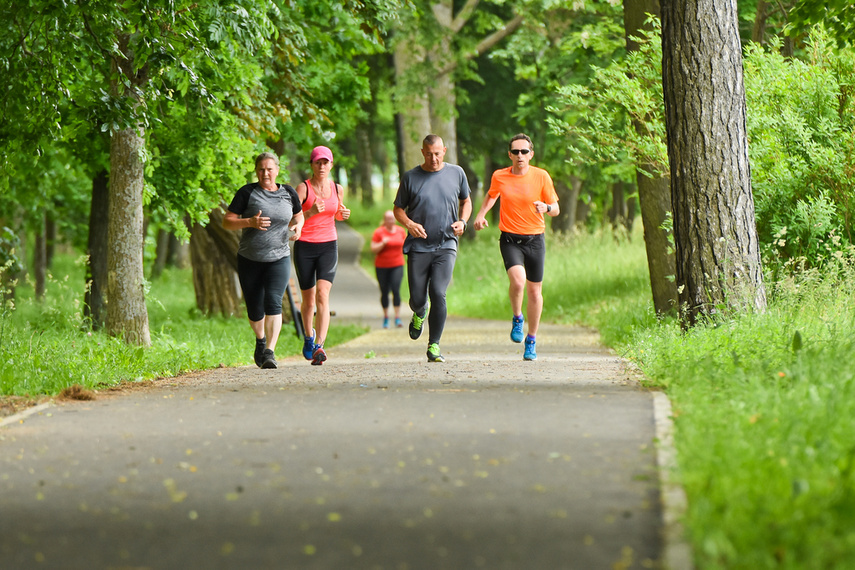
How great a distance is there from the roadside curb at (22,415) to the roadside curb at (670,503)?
157 inches

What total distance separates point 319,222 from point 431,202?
Answer: 1.22 meters

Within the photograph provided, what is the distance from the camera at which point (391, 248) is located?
61.0ft

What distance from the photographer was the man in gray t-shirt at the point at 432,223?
9.98m

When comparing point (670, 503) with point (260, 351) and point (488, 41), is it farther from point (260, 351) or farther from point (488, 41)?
point (488, 41)

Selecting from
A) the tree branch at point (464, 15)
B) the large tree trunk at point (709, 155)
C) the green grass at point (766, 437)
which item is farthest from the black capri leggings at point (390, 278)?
the green grass at point (766, 437)

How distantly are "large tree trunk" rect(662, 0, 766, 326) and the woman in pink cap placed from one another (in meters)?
3.38

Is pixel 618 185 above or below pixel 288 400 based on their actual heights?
above

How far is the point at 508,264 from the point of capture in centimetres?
1066

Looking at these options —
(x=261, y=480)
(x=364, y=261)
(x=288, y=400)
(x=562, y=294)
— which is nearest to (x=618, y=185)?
(x=562, y=294)

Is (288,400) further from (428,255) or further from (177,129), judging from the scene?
(177,129)

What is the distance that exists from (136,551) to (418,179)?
6.48m

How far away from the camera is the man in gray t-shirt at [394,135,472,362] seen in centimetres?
998

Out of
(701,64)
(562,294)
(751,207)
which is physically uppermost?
(701,64)

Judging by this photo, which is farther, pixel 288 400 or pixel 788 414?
pixel 288 400
